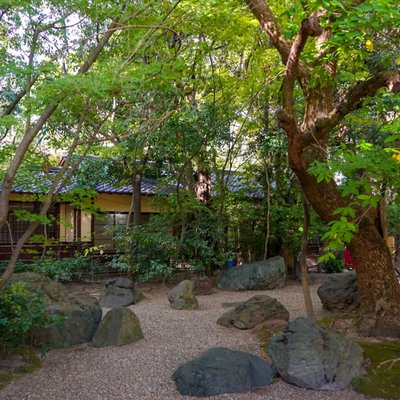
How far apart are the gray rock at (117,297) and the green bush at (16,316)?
167 inches

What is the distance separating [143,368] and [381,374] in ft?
9.57

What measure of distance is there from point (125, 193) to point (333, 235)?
447 inches

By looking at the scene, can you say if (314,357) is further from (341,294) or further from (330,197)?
(341,294)

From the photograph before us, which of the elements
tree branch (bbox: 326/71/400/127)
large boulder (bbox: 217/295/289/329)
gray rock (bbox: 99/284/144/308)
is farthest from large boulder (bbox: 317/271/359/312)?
gray rock (bbox: 99/284/144/308)

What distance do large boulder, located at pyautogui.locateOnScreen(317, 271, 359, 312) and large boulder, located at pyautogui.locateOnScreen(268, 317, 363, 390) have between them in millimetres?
Answer: 2413

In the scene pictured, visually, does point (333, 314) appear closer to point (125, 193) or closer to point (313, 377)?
point (313, 377)

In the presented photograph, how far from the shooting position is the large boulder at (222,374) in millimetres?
4895

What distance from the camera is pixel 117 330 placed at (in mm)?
6531

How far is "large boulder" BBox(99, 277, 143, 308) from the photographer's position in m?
10.0

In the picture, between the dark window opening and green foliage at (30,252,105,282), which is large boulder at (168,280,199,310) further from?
the dark window opening

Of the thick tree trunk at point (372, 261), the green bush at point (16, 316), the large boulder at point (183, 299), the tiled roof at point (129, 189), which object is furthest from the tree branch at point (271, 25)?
the tiled roof at point (129, 189)

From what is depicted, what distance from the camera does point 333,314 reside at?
25.8 feet

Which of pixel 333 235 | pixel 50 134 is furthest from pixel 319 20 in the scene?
pixel 50 134

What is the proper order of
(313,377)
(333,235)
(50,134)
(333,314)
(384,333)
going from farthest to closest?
1. (50,134)
2. (333,314)
3. (384,333)
4. (313,377)
5. (333,235)
